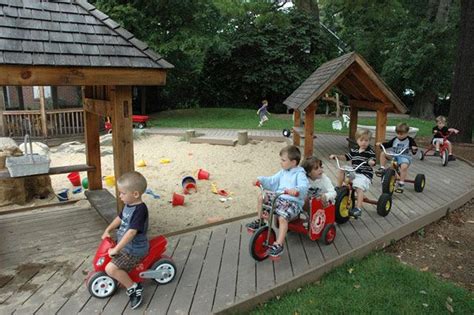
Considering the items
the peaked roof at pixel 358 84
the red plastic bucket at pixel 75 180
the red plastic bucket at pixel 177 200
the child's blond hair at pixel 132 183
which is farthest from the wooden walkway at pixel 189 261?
the peaked roof at pixel 358 84

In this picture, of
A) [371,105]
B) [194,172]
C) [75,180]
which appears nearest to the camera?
[75,180]

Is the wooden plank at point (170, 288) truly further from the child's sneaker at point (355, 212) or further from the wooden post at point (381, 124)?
the wooden post at point (381, 124)

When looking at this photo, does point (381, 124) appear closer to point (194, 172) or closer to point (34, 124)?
point (194, 172)

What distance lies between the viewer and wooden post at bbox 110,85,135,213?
437cm

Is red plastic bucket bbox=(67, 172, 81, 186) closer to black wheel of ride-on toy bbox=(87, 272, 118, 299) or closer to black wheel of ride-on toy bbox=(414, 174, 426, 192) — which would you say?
black wheel of ride-on toy bbox=(87, 272, 118, 299)

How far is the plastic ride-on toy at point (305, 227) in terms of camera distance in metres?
4.09

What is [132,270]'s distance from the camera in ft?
11.5

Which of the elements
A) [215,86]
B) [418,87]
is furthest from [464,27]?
[215,86]

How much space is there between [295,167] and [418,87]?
790 inches

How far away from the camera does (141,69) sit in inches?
160

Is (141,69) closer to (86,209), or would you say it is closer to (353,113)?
(86,209)

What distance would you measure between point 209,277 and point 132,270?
0.82 metres

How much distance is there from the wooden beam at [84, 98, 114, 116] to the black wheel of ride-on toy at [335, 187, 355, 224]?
10.0ft

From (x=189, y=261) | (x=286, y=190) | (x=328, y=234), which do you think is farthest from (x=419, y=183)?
(x=189, y=261)
